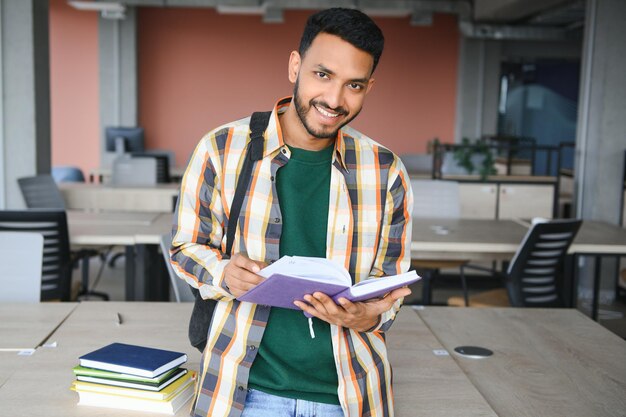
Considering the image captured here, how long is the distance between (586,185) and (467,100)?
5.66m

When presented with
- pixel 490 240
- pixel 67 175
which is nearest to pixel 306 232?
pixel 490 240

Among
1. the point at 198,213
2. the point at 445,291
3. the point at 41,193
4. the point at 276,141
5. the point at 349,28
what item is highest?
the point at 349,28

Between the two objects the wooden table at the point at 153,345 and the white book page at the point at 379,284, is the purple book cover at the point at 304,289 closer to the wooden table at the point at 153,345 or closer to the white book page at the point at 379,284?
the white book page at the point at 379,284

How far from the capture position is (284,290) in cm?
142

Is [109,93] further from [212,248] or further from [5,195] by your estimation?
[212,248]

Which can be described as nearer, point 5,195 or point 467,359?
point 467,359

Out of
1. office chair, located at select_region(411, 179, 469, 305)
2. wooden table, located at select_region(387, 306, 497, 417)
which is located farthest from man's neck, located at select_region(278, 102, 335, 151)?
office chair, located at select_region(411, 179, 469, 305)

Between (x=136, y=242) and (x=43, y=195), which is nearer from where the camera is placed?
(x=136, y=242)

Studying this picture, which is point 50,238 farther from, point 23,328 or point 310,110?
point 310,110

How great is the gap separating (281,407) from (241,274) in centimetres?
32

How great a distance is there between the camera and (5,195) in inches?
241

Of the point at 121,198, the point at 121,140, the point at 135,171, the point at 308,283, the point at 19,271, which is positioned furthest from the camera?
the point at 121,140

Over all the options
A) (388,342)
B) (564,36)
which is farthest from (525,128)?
(388,342)

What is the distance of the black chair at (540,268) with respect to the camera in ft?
12.8
